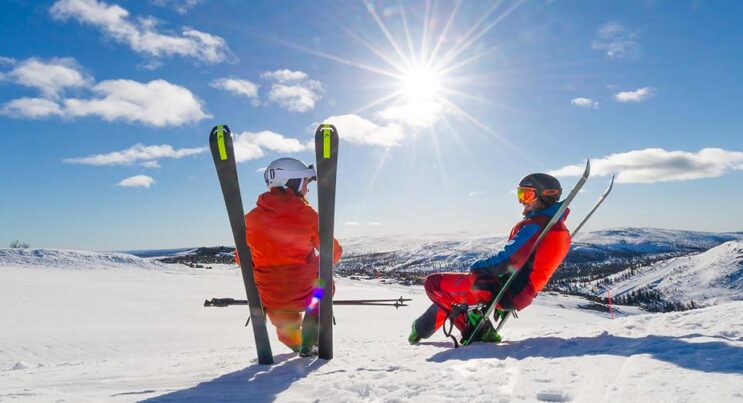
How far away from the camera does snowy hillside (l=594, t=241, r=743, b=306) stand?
12531 centimetres

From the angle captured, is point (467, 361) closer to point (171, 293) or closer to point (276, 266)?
point (276, 266)

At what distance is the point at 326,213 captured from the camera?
3.94 m

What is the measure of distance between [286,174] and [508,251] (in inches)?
96.9

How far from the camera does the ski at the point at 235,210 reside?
3998mm

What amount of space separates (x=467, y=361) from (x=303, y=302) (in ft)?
6.06

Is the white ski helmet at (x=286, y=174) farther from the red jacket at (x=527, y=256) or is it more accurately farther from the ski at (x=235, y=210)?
the red jacket at (x=527, y=256)

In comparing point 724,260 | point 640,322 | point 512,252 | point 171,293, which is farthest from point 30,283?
→ point 724,260

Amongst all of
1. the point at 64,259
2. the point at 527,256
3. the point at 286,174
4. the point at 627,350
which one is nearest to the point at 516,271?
the point at 527,256

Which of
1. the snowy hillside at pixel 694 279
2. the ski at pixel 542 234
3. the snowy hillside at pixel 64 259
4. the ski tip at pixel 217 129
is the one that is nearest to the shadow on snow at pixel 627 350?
the ski at pixel 542 234

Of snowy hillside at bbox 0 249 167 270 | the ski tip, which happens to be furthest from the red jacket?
snowy hillside at bbox 0 249 167 270

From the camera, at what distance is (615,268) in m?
182

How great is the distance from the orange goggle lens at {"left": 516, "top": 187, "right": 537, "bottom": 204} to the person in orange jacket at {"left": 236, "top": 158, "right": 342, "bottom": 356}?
2114 mm

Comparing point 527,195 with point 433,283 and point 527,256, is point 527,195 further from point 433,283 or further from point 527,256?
point 433,283

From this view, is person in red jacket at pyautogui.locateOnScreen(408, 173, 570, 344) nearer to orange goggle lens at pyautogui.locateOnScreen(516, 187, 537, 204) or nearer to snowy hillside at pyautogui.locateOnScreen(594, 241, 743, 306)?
orange goggle lens at pyautogui.locateOnScreen(516, 187, 537, 204)
